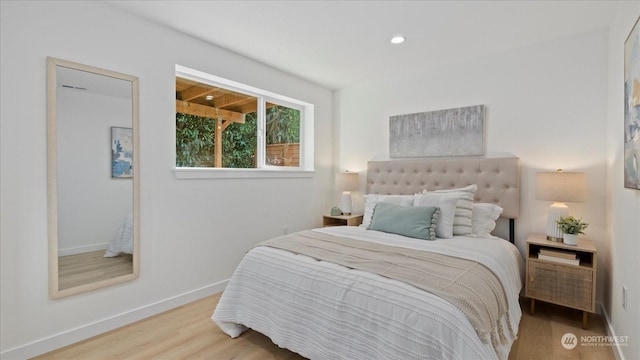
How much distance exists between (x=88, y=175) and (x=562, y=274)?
12.0ft

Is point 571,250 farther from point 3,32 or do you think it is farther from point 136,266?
point 3,32

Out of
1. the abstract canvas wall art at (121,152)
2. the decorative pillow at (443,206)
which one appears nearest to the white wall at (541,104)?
the decorative pillow at (443,206)

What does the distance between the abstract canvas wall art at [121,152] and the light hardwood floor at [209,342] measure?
118 cm

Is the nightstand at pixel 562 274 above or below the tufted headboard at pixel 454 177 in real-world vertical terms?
below

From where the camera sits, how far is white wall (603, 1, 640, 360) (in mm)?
1679

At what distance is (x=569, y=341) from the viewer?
2.20m

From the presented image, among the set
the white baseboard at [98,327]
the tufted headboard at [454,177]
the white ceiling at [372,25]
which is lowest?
the white baseboard at [98,327]

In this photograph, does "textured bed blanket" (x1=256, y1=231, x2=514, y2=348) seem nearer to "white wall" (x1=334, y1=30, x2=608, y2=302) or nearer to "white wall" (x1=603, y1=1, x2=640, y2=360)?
"white wall" (x1=603, y1=1, x2=640, y2=360)

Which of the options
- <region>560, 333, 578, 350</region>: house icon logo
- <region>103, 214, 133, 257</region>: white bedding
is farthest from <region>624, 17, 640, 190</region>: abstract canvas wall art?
<region>103, 214, 133, 257</region>: white bedding

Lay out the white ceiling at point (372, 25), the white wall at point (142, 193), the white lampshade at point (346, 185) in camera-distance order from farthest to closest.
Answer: the white lampshade at point (346, 185) → the white ceiling at point (372, 25) → the white wall at point (142, 193)

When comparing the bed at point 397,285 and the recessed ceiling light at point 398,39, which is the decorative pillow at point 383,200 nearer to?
the bed at point 397,285

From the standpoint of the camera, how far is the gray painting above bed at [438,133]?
126 inches

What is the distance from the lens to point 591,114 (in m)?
2.67

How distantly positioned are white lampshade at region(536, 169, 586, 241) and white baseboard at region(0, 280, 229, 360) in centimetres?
310
